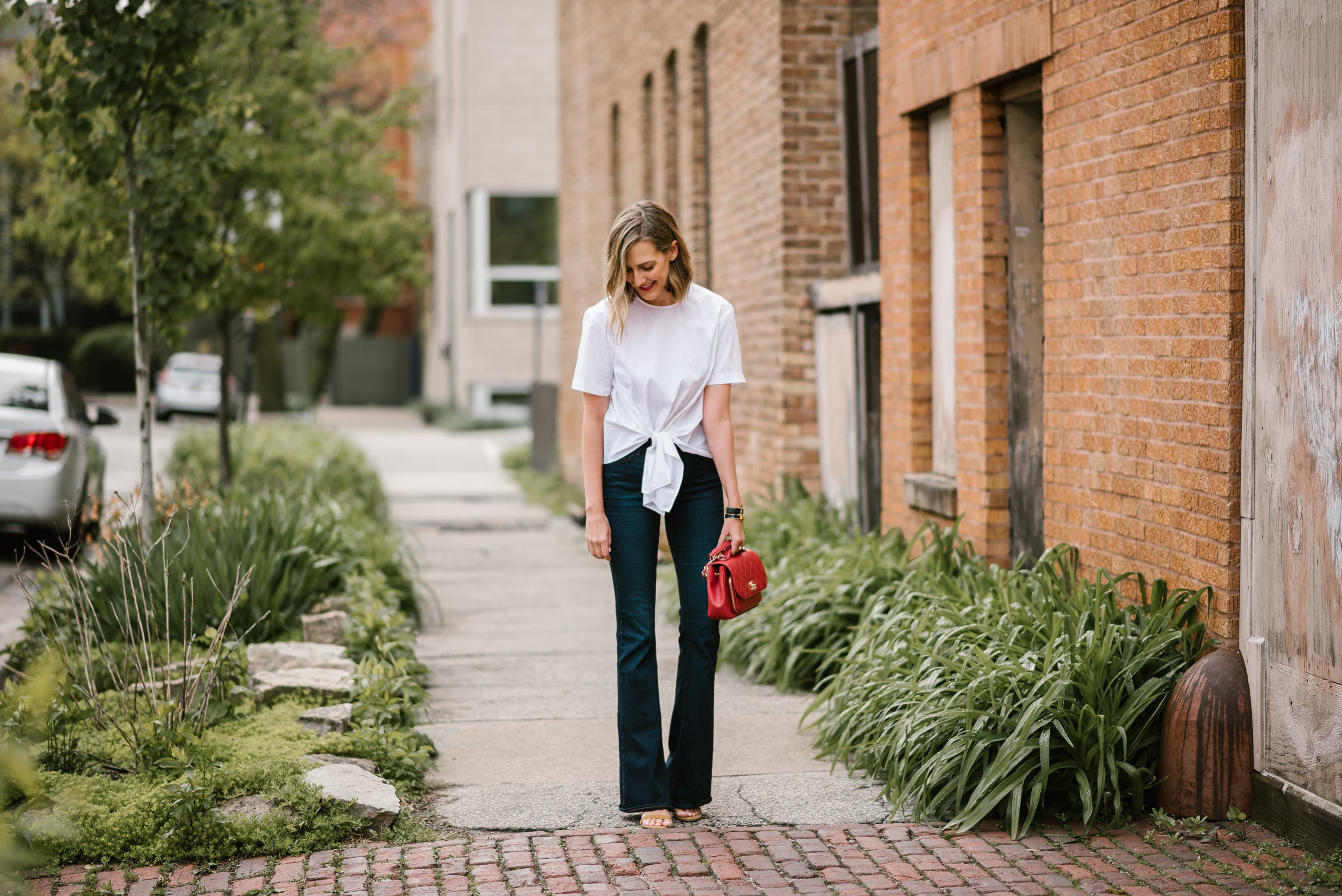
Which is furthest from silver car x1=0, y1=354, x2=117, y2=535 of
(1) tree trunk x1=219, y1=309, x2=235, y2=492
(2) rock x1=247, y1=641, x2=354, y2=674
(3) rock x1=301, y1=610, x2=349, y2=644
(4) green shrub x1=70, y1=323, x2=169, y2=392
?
(4) green shrub x1=70, y1=323, x2=169, y2=392

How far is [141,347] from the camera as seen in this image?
7680 mm

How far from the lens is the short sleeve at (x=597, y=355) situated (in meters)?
4.61

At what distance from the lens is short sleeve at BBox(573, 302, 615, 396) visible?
4605 mm

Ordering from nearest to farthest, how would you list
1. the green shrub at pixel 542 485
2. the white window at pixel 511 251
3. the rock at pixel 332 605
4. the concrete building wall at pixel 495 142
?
the rock at pixel 332 605
the green shrub at pixel 542 485
the concrete building wall at pixel 495 142
the white window at pixel 511 251

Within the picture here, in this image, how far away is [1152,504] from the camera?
5.28 m

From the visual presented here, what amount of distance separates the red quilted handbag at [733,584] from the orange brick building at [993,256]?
1566 mm

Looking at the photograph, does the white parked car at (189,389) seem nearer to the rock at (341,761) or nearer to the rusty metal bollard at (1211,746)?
the rock at (341,761)

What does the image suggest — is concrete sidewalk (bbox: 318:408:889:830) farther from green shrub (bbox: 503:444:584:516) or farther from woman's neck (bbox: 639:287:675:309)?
green shrub (bbox: 503:444:584:516)

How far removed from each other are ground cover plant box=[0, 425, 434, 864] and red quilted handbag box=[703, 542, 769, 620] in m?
1.35

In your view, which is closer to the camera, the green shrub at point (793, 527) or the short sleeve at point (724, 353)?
the short sleeve at point (724, 353)

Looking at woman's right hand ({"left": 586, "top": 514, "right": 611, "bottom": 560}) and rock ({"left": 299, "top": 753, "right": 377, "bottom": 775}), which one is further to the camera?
rock ({"left": 299, "top": 753, "right": 377, "bottom": 775})

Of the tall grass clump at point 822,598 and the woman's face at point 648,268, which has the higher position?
the woman's face at point 648,268

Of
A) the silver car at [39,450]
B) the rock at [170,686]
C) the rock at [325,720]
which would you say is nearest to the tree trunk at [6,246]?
the silver car at [39,450]

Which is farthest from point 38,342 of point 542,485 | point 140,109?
point 140,109
